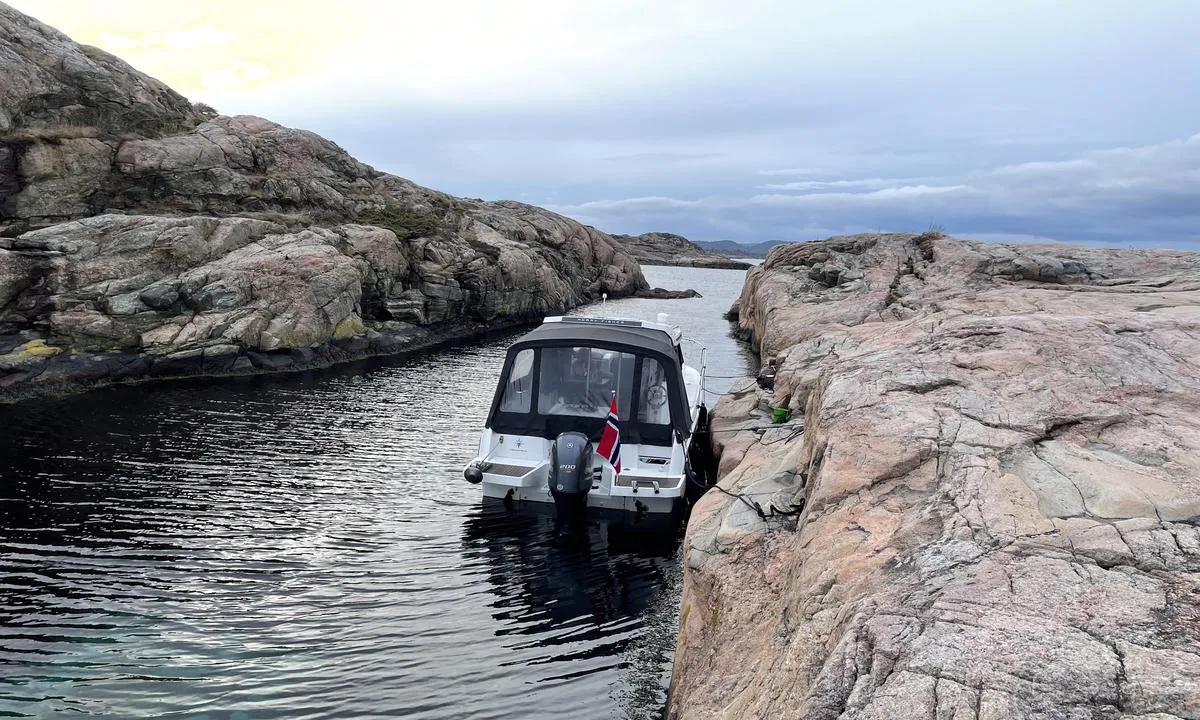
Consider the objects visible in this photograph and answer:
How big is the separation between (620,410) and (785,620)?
11.2 m

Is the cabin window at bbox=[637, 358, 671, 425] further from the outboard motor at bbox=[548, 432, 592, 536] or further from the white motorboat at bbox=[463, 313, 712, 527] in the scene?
the outboard motor at bbox=[548, 432, 592, 536]

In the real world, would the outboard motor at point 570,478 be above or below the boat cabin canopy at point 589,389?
below

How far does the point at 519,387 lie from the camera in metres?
18.8

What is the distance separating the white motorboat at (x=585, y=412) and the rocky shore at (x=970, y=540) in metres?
4.32

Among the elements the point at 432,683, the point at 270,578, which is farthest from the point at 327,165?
the point at 432,683

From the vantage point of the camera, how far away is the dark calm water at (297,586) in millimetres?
10250

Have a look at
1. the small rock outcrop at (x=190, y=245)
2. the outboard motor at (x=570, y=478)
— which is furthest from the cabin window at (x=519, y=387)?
the small rock outcrop at (x=190, y=245)

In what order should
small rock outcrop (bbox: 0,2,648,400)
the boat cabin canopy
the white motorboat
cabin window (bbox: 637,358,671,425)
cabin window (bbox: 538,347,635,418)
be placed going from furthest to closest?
small rock outcrop (bbox: 0,2,648,400) < cabin window (bbox: 538,347,635,418) < cabin window (bbox: 637,358,671,425) < the boat cabin canopy < the white motorboat

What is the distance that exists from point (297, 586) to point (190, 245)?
3022 centimetres

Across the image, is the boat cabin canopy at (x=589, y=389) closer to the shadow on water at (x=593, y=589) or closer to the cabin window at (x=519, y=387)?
the cabin window at (x=519, y=387)

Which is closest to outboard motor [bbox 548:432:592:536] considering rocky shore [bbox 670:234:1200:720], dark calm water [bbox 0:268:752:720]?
dark calm water [bbox 0:268:752:720]

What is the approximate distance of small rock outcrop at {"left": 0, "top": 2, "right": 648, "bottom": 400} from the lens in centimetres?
3203

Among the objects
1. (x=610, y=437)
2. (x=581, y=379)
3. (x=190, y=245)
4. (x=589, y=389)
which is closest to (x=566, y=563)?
(x=610, y=437)

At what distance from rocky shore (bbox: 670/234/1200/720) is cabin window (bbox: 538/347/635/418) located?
5367 mm
